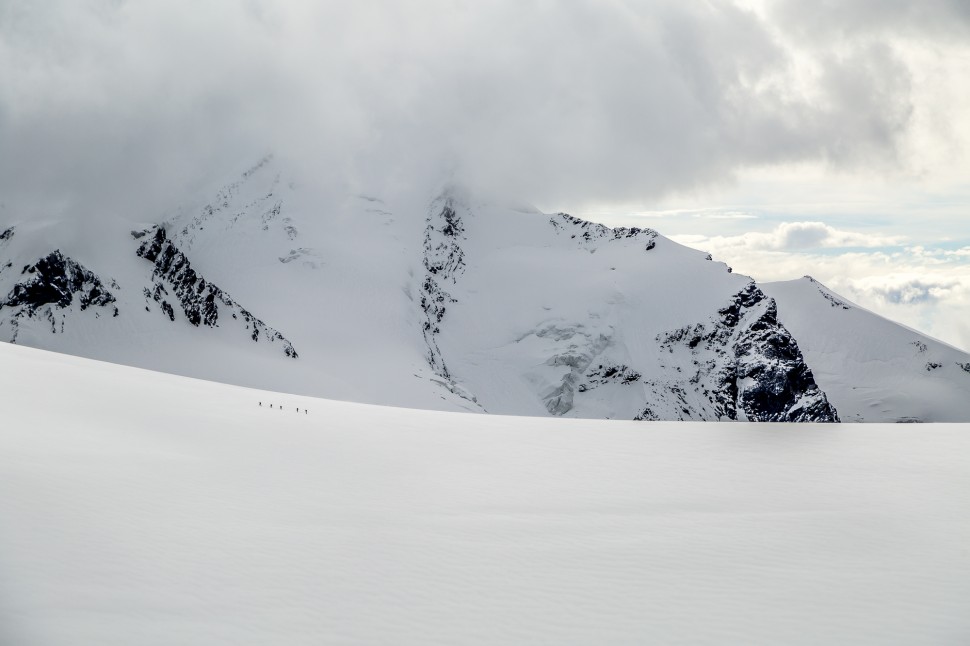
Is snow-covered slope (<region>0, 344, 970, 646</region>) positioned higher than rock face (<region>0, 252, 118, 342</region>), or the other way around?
rock face (<region>0, 252, 118, 342</region>)

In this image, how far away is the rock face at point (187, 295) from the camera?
18312 cm

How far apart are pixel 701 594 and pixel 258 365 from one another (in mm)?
157685

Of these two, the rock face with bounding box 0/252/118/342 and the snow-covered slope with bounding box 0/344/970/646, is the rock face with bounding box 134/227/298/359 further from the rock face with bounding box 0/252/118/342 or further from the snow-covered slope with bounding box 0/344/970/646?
the snow-covered slope with bounding box 0/344/970/646

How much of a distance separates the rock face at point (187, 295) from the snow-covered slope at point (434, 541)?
141798mm

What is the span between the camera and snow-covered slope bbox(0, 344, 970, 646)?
18.2 metres

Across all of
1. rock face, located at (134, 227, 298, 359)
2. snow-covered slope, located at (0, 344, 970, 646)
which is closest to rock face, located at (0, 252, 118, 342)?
rock face, located at (134, 227, 298, 359)

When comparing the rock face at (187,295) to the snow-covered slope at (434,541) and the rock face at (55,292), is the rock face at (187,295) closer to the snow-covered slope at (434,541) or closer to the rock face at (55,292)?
the rock face at (55,292)

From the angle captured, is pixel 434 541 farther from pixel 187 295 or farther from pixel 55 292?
pixel 187 295

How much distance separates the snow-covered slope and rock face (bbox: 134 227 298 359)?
142 metres

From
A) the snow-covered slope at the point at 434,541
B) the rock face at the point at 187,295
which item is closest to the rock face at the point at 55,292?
the rock face at the point at 187,295

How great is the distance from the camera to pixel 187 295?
185750 millimetres

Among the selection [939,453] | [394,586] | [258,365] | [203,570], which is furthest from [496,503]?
[258,365]

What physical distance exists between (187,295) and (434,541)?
572 feet

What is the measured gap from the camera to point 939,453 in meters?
53.8
